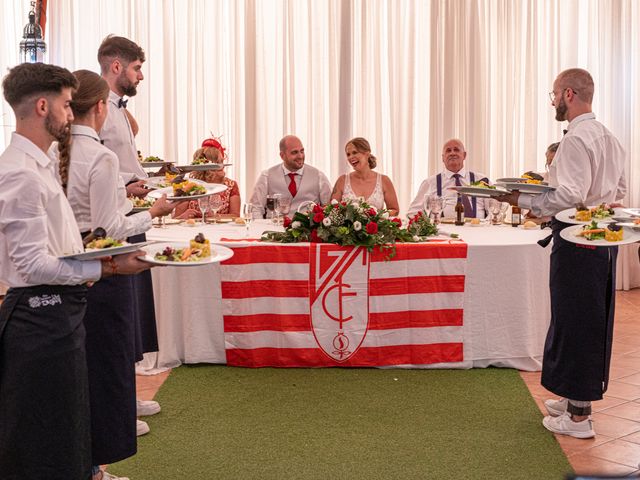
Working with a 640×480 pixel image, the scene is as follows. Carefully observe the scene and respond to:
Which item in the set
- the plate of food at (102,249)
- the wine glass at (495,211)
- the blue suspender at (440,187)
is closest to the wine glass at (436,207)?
the wine glass at (495,211)

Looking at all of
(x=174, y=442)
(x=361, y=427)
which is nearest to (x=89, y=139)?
(x=174, y=442)

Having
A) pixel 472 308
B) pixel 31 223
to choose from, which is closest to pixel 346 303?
pixel 472 308

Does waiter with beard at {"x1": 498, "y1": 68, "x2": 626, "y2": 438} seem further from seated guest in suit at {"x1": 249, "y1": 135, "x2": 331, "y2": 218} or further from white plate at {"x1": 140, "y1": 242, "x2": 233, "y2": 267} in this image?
seated guest in suit at {"x1": 249, "y1": 135, "x2": 331, "y2": 218}

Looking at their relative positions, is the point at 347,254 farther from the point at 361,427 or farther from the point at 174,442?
the point at 174,442

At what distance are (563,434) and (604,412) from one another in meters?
0.50

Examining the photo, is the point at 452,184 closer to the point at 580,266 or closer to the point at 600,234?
the point at 580,266

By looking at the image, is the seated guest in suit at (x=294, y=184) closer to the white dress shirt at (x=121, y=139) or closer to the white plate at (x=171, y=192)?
the white plate at (x=171, y=192)

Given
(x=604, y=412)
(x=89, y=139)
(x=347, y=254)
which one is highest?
(x=89, y=139)

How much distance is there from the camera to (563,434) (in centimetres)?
387

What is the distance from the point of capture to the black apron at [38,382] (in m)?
2.31

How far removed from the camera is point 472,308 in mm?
4805

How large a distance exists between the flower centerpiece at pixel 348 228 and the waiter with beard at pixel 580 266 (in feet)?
3.53

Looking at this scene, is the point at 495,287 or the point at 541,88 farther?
the point at 541,88

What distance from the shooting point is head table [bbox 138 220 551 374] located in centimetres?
477
